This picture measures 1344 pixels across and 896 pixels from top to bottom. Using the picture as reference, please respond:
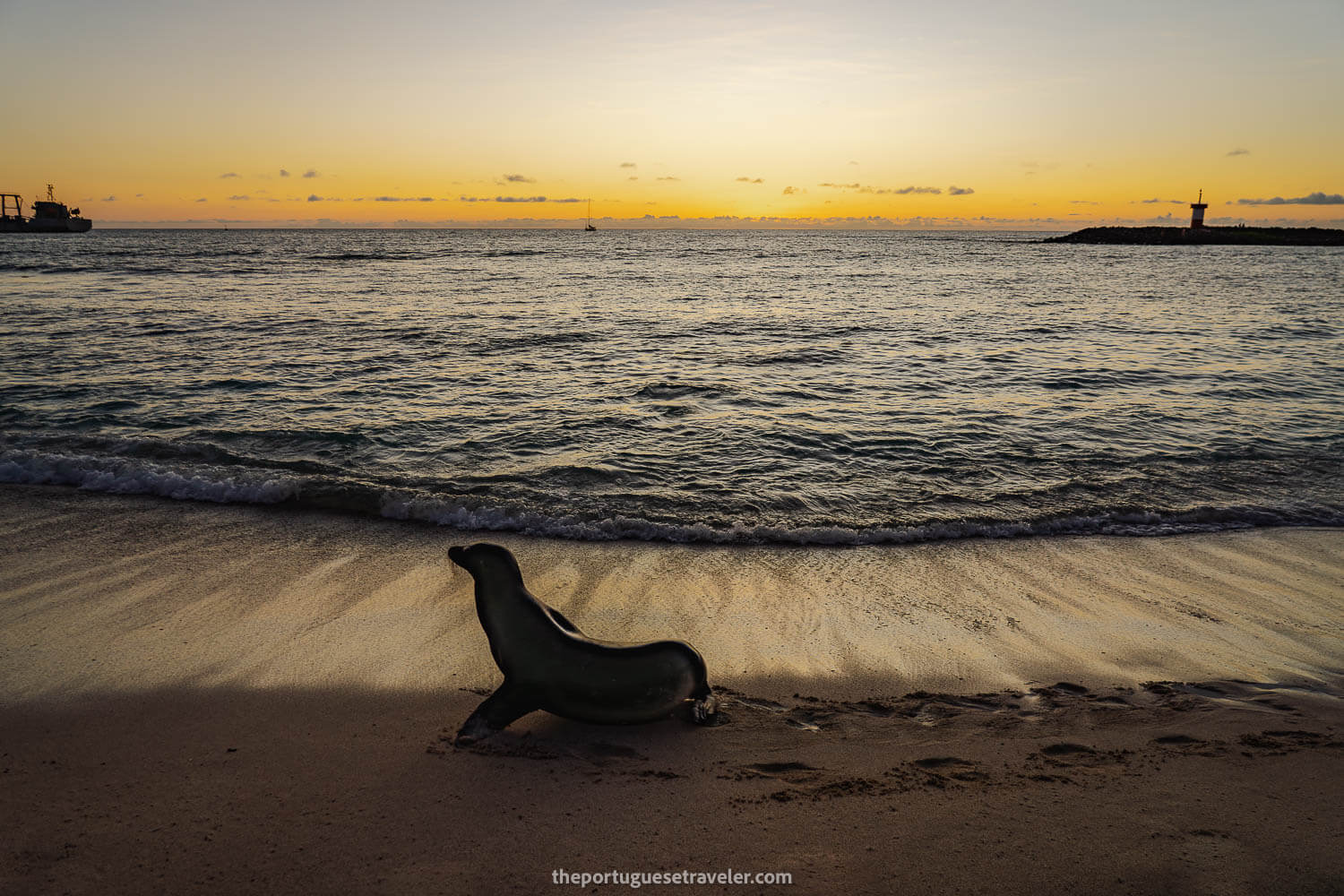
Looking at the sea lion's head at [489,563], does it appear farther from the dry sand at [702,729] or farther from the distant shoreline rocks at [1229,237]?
the distant shoreline rocks at [1229,237]

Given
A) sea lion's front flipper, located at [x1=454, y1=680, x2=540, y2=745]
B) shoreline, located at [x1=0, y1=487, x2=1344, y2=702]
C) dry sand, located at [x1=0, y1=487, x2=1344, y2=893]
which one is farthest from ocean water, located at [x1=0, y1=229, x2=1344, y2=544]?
sea lion's front flipper, located at [x1=454, y1=680, x2=540, y2=745]

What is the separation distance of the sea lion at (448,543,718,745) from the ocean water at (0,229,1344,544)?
3.36m

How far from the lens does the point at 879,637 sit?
534 centimetres

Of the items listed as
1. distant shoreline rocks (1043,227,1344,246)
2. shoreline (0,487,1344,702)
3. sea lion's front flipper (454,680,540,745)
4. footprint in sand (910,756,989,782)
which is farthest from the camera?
distant shoreline rocks (1043,227,1344,246)

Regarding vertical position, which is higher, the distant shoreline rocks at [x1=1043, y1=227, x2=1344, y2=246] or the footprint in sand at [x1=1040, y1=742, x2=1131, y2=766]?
the distant shoreline rocks at [x1=1043, y1=227, x2=1344, y2=246]

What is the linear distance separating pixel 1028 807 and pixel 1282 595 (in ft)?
15.0

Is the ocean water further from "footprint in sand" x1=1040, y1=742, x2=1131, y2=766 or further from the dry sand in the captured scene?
"footprint in sand" x1=1040, y1=742, x2=1131, y2=766

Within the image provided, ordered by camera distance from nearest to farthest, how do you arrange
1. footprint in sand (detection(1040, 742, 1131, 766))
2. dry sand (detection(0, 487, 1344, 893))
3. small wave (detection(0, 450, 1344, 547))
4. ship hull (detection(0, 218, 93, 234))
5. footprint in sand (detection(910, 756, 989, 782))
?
dry sand (detection(0, 487, 1344, 893)) → footprint in sand (detection(910, 756, 989, 782)) → footprint in sand (detection(1040, 742, 1131, 766)) → small wave (detection(0, 450, 1344, 547)) → ship hull (detection(0, 218, 93, 234))

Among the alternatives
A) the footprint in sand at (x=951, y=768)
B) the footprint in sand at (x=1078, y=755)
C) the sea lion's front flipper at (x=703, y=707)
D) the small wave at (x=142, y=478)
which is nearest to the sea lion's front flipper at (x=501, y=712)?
the sea lion's front flipper at (x=703, y=707)

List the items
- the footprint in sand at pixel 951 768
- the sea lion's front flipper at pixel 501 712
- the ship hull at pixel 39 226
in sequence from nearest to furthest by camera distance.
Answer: the footprint in sand at pixel 951 768 → the sea lion's front flipper at pixel 501 712 → the ship hull at pixel 39 226

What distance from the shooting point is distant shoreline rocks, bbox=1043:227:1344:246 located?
118375 millimetres

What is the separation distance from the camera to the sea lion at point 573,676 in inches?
153

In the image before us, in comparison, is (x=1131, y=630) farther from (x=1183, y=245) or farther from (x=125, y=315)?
(x=1183, y=245)

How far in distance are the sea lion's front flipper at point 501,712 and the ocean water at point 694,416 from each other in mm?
3460
